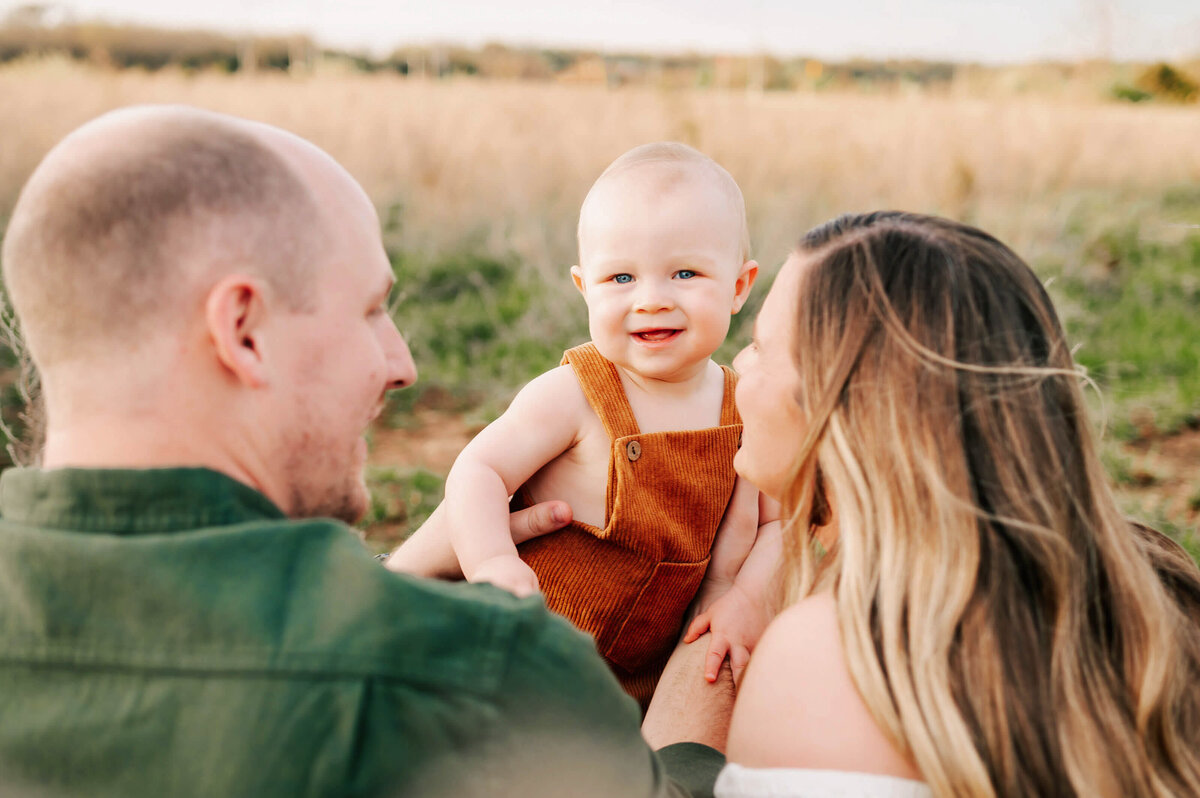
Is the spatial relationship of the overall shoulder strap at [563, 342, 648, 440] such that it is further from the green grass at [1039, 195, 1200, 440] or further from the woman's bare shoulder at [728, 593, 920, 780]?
the green grass at [1039, 195, 1200, 440]

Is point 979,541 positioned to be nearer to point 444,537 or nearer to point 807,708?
point 807,708

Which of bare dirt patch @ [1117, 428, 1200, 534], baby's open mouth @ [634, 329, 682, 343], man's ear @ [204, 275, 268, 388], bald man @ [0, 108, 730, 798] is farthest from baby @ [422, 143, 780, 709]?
bare dirt patch @ [1117, 428, 1200, 534]

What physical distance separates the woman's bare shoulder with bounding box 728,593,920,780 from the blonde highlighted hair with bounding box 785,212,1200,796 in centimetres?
4

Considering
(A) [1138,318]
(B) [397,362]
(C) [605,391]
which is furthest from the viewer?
(A) [1138,318]

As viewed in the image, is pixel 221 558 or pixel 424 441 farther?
pixel 424 441

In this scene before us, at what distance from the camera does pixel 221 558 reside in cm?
108

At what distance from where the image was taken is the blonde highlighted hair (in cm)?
135

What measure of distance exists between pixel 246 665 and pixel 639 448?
134 cm

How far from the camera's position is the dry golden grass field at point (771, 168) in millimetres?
6898

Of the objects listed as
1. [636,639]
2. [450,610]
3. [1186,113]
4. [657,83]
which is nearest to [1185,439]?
[636,639]

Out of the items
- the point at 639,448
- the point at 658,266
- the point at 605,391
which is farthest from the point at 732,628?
the point at 658,266

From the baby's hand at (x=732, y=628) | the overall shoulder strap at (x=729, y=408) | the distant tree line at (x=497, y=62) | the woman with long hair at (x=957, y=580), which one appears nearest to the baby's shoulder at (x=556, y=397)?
the overall shoulder strap at (x=729, y=408)

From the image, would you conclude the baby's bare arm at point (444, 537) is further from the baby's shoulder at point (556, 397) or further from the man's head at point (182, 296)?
the man's head at point (182, 296)

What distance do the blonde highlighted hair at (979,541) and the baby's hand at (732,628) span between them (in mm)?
579
